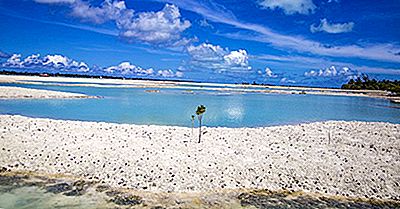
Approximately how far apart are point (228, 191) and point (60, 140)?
9.00m

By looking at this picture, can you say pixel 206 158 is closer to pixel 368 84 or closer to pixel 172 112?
pixel 172 112

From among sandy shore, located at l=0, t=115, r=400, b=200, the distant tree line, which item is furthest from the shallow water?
the distant tree line

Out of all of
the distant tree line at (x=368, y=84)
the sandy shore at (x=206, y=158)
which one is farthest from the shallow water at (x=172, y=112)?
the distant tree line at (x=368, y=84)

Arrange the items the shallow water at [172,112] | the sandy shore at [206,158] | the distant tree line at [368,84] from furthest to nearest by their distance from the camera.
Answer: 1. the distant tree line at [368,84]
2. the shallow water at [172,112]
3. the sandy shore at [206,158]

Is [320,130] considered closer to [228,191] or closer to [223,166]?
[223,166]

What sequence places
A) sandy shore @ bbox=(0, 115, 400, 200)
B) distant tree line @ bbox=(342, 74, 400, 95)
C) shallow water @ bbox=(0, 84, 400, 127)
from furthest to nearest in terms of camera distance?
distant tree line @ bbox=(342, 74, 400, 95), shallow water @ bbox=(0, 84, 400, 127), sandy shore @ bbox=(0, 115, 400, 200)

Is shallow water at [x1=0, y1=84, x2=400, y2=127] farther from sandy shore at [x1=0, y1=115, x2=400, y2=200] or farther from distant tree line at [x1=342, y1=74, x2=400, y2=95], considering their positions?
distant tree line at [x1=342, y1=74, x2=400, y2=95]

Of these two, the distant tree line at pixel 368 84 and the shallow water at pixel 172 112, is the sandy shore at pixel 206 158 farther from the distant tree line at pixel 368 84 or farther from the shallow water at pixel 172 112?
the distant tree line at pixel 368 84

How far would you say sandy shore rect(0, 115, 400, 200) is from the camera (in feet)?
36.9

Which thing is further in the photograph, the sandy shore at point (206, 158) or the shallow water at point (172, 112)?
the shallow water at point (172, 112)

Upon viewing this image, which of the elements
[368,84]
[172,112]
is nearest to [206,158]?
[172,112]

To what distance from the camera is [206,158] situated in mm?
13641

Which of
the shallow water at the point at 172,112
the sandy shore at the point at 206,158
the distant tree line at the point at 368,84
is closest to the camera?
the sandy shore at the point at 206,158

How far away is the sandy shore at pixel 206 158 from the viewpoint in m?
11.2
